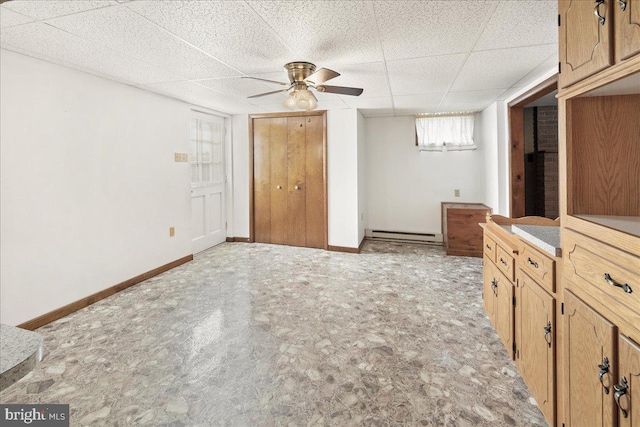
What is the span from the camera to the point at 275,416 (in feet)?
5.35

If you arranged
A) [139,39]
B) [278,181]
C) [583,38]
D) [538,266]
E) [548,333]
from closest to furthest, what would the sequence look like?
[583,38] < [548,333] < [538,266] < [139,39] < [278,181]

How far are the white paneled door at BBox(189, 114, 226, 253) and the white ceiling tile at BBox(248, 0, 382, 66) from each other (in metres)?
2.86

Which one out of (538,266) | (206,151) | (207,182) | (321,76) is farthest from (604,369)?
(206,151)

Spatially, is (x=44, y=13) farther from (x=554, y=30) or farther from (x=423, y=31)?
(x=554, y=30)

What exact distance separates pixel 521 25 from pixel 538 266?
5.25 ft

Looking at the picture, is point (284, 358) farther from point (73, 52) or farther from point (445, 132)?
point (445, 132)

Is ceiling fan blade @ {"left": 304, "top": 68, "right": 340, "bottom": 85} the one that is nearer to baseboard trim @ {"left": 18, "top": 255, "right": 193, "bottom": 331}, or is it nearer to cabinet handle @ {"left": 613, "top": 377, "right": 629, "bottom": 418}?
cabinet handle @ {"left": 613, "top": 377, "right": 629, "bottom": 418}

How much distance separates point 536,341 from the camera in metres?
1.61

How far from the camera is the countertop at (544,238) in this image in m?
1.39

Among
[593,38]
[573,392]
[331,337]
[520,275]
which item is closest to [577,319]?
[573,392]

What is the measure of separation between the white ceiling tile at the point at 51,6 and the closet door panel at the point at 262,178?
11.4ft

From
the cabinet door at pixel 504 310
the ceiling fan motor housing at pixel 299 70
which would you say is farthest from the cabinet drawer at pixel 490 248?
the ceiling fan motor housing at pixel 299 70

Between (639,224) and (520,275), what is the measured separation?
2.63ft

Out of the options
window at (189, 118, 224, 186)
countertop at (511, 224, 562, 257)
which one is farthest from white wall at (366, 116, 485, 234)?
countertop at (511, 224, 562, 257)
